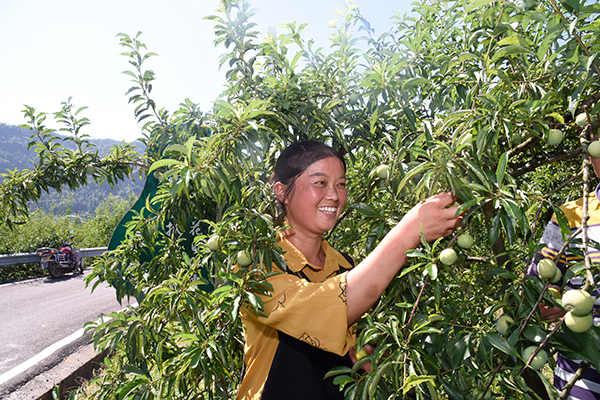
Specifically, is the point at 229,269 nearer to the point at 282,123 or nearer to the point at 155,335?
the point at 155,335

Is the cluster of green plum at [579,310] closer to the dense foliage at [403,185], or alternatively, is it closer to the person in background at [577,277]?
the dense foliage at [403,185]

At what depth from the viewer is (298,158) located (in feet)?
4.47

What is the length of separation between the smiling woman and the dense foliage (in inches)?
2.8

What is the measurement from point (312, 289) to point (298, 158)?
54 cm

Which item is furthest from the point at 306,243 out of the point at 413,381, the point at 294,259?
the point at 413,381

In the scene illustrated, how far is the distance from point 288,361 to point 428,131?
83 centimetres

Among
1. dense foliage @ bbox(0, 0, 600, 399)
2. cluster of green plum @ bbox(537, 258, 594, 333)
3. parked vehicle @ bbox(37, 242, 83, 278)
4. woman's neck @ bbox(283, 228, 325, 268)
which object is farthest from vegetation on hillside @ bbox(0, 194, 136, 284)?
cluster of green plum @ bbox(537, 258, 594, 333)

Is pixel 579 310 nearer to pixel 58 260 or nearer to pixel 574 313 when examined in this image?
pixel 574 313

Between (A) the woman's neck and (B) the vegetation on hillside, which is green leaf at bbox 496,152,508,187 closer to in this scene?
(A) the woman's neck

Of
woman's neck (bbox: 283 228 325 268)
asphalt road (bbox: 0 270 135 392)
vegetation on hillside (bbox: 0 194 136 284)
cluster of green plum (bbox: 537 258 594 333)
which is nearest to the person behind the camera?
cluster of green plum (bbox: 537 258 594 333)

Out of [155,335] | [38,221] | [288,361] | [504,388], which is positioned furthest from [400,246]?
[38,221]

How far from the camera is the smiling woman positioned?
0.99 meters

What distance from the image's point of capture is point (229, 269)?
114cm

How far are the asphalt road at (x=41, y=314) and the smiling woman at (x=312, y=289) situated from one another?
2.99 meters
